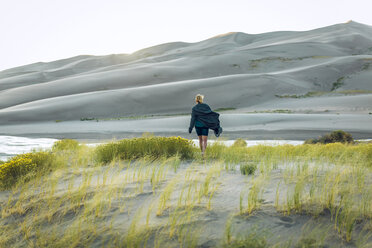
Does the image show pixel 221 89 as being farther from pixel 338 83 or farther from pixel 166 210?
pixel 166 210

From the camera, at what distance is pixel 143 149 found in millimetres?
8195

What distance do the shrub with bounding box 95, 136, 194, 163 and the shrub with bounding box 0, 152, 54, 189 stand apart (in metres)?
1.34

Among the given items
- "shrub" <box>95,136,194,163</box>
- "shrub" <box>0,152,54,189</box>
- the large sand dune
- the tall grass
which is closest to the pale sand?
the large sand dune

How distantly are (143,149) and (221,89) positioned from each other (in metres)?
48.7

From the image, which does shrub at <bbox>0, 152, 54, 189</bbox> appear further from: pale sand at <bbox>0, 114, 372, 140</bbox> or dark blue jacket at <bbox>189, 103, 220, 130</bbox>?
pale sand at <bbox>0, 114, 372, 140</bbox>

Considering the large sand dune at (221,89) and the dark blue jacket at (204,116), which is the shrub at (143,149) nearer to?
the dark blue jacket at (204,116)

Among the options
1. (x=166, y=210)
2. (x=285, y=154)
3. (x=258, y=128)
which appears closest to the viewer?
(x=166, y=210)

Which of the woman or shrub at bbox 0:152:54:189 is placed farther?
the woman

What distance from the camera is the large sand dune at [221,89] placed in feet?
135

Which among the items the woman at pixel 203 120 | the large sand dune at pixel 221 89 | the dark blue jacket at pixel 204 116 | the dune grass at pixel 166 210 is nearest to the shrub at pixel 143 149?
the woman at pixel 203 120

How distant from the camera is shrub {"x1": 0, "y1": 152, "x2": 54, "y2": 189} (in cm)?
626

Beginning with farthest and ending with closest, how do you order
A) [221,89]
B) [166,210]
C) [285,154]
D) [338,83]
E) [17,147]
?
[338,83] < [221,89] < [17,147] < [285,154] < [166,210]

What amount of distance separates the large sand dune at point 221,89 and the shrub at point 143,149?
52.6 ft

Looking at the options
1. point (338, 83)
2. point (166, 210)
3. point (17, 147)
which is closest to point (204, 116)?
point (166, 210)
